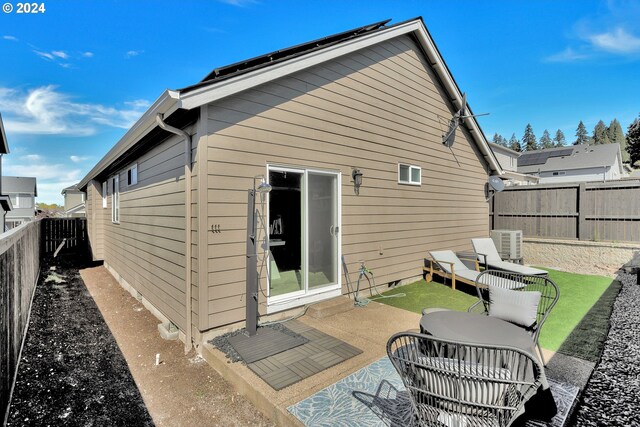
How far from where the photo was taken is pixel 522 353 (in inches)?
60.6

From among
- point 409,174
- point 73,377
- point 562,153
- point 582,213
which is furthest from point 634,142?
point 73,377

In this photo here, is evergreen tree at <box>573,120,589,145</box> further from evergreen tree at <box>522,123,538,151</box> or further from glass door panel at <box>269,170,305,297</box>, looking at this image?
glass door panel at <box>269,170,305,297</box>

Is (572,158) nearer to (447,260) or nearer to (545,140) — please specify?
(447,260)

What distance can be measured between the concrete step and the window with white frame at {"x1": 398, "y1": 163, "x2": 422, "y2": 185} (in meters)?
2.88

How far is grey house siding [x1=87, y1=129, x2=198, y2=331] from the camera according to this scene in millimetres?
4301

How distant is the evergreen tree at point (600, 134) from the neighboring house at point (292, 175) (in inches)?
2705

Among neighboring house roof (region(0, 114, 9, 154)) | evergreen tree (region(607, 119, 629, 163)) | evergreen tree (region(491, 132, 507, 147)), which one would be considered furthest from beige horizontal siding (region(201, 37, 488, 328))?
A: evergreen tree (region(491, 132, 507, 147))

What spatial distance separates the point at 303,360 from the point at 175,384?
4.50 ft

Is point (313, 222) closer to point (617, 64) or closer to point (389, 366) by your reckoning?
point (389, 366)

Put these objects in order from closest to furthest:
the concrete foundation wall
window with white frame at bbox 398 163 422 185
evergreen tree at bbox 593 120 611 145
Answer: window with white frame at bbox 398 163 422 185
the concrete foundation wall
evergreen tree at bbox 593 120 611 145

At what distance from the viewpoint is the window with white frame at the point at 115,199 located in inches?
324

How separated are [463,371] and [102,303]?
7071mm

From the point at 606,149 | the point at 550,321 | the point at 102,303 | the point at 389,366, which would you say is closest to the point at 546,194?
the point at 550,321

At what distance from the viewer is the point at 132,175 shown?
6742 millimetres
